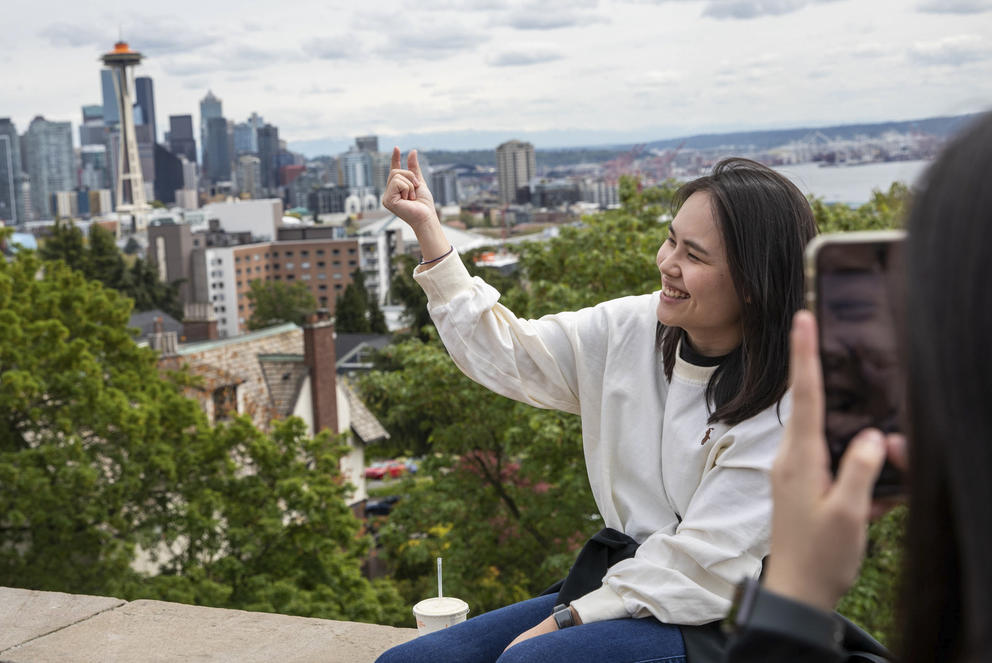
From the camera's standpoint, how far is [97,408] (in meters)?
12.7

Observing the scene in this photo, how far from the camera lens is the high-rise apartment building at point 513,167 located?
12888cm

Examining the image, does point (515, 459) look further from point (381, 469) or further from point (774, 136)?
point (381, 469)

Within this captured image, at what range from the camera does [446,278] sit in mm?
2439

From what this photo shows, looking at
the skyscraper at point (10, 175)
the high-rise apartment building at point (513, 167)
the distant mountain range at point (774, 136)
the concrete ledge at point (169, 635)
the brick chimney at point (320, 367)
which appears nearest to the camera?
the concrete ledge at point (169, 635)

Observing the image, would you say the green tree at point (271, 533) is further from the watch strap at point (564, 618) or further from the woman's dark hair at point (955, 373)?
the woman's dark hair at point (955, 373)

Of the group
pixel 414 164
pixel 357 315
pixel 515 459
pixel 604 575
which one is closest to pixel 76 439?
pixel 515 459

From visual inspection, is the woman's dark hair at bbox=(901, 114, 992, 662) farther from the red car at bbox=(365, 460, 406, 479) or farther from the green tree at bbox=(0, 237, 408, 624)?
the red car at bbox=(365, 460, 406, 479)

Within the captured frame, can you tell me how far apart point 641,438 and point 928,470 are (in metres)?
1.33

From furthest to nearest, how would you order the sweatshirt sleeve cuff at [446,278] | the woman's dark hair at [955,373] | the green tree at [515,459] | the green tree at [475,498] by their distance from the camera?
the green tree at [475,498], the green tree at [515,459], the sweatshirt sleeve cuff at [446,278], the woman's dark hair at [955,373]

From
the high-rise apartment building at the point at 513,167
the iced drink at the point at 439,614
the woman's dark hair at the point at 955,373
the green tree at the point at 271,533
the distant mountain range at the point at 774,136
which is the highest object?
the high-rise apartment building at the point at 513,167

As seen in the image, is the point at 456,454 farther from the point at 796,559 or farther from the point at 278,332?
the point at 278,332

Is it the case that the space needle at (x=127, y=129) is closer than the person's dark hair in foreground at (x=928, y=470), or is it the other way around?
the person's dark hair in foreground at (x=928, y=470)

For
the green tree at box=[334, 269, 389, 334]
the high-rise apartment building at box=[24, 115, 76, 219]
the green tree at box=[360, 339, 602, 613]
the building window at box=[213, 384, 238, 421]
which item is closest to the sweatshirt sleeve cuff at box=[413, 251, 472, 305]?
the green tree at box=[360, 339, 602, 613]

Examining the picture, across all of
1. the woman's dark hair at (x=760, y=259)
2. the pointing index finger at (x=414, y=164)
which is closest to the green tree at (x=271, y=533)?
the pointing index finger at (x=414, y=164)
